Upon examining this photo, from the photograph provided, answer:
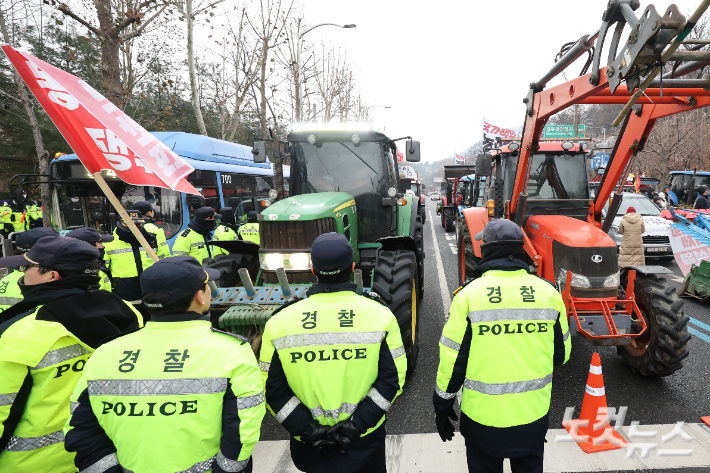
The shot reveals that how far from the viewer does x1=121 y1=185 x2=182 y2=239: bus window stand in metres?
8.23

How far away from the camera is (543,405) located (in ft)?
7.27

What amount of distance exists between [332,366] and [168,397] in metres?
0.75

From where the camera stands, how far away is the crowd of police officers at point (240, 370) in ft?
5.02

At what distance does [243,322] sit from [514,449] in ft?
8.69

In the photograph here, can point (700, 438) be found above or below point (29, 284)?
below

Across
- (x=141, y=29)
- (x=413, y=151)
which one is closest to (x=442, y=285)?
(x=413, y=151)

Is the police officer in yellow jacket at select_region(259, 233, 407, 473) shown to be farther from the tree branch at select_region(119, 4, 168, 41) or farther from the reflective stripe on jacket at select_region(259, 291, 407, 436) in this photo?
the tree branch at select_region(119, 4, 168, 41)

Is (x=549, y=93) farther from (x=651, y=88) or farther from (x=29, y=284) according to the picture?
(x=29, y=284)

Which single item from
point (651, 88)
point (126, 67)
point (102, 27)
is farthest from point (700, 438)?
point (126, 67)

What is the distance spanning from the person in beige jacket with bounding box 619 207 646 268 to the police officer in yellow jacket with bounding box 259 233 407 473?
785 cm

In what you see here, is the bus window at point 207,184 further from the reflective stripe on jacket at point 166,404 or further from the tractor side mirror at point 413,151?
the reflective stripe on jacket at point 166,404

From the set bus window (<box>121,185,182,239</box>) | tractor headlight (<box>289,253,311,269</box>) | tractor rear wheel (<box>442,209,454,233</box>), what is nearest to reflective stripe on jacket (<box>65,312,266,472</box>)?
tractor headlight (<box>289,253,311,269</box>)

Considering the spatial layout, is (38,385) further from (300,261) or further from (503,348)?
(300,261)

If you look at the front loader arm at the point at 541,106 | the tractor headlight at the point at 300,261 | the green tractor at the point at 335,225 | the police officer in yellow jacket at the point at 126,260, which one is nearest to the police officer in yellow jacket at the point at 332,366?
the green tractor at the point at 335,225
